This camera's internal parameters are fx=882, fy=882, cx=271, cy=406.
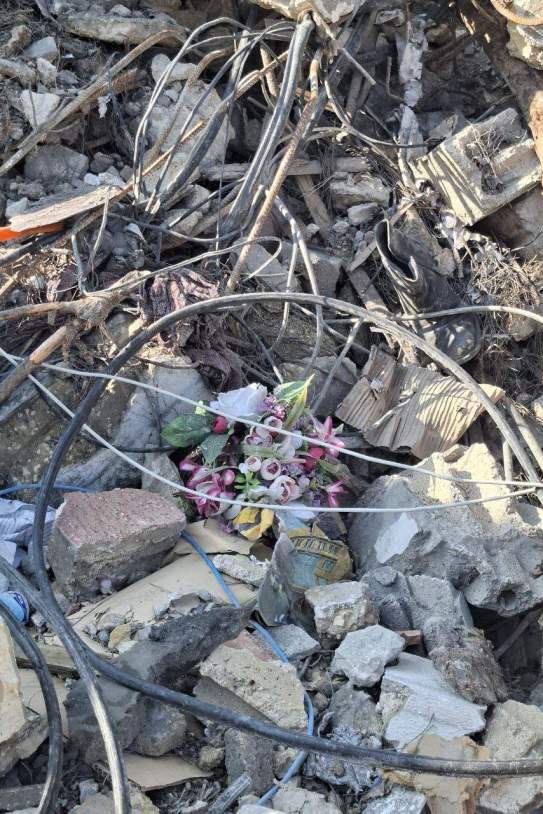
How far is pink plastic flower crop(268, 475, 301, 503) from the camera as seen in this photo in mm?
4531

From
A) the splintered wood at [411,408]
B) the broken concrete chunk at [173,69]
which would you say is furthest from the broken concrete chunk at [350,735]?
the broken concrete chunk at [173,69]

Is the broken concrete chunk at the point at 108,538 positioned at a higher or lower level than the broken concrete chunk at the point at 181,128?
lower

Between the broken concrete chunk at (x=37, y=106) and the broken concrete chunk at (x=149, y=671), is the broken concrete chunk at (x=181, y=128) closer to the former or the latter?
the broken concrete chunk at (x=37, y=106)

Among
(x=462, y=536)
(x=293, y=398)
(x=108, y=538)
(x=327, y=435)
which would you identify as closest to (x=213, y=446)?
(x=293, y=398)

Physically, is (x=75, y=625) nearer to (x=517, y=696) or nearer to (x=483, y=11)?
(x=517, y=696)

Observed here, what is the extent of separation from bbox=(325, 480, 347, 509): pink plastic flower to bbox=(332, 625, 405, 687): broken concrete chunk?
940mm

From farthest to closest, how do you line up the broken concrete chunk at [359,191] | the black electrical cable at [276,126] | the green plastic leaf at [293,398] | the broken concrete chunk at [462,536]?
1. the broken concrete chunk at [359,191]
2. the black electrical cable at [276,126]
3. the green plastic leaf at [293,398]
4. the broken concrete chunk at [462,536]

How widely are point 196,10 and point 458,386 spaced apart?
375 centimetres

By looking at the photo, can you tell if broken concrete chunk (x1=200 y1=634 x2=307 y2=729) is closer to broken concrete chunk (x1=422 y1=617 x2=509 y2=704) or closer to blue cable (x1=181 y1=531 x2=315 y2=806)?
blue cable (x1=181 y1=531 x2=315 y2=806)

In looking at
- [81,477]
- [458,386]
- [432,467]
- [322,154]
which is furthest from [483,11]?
[81,477]

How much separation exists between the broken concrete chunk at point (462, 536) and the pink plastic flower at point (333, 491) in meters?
0.24

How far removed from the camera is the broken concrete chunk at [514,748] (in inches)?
131

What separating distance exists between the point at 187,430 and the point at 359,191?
268cm

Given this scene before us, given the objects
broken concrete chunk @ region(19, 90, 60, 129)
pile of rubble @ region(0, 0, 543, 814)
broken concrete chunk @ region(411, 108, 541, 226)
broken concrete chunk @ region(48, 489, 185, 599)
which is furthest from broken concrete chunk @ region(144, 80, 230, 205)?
broken concrete chunk @ region(48, 489, 185, 599)
